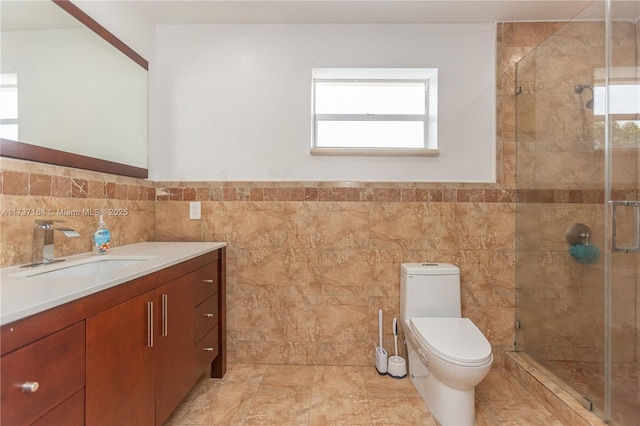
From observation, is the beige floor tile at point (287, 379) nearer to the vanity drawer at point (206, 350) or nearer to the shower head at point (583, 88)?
the vanity drawer at point (206, 350)

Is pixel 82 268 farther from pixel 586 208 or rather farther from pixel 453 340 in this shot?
pixel 586 208

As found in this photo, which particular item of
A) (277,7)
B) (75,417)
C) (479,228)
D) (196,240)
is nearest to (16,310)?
(75,417)

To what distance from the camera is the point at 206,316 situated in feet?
6.15

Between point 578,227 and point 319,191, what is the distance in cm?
154

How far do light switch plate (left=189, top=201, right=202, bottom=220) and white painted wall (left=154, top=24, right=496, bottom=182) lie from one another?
0.20 m

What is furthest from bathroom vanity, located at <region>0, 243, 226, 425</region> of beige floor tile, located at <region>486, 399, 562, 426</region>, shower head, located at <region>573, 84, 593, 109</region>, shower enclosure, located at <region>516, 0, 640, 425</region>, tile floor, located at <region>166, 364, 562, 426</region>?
shower head, located at <region>573, 84, 593, 109</region>

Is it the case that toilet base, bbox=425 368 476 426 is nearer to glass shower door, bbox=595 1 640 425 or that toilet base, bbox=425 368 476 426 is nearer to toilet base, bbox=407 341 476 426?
toilet base, bbox=407 341 476 426

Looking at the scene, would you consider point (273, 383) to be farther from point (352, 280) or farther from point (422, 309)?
point (422, 309)

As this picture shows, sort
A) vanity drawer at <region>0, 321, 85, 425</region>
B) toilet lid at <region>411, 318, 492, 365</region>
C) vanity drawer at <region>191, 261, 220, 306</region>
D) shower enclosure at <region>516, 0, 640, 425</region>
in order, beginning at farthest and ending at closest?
vanity drawer at <region>191, 261, 220, 306</region> → shower enclosure at <region>516, 0, 640, 425</region> → toilet lid at <region>411, 318, 492, 365</region> → vanity drawer at <region>0, 321, 85, 425</region>

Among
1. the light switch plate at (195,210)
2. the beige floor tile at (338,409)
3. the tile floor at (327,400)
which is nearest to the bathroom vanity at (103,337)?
the tile floor at (327,400)

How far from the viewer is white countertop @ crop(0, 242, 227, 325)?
79 cm

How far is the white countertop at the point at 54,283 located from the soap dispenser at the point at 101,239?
4 centimetres

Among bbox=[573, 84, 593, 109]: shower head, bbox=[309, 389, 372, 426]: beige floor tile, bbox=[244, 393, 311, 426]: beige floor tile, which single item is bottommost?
bbox=[309, 389, 372, 426]: beige floor tile

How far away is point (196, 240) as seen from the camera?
231 cm
